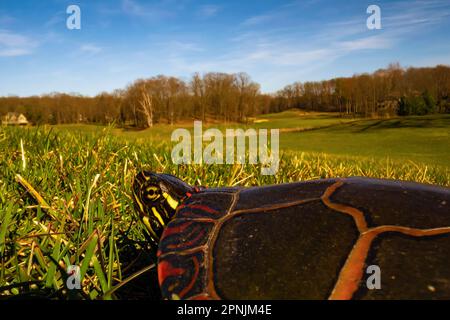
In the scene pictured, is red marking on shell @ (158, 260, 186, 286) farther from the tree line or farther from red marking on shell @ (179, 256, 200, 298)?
the tree line

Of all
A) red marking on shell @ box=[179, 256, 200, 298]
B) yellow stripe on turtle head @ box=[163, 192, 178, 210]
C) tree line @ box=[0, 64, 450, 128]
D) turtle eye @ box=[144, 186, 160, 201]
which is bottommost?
red marking on shell @ box=[179, 256, 200, 298]

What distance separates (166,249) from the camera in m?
1.18

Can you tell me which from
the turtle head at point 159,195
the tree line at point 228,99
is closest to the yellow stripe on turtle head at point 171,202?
the turtle head at point 159,195

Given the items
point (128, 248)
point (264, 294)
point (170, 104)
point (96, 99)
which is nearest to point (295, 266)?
point (264, 294)

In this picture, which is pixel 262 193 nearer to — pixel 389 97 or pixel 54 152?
pixel 54 152

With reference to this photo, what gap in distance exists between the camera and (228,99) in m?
55.5

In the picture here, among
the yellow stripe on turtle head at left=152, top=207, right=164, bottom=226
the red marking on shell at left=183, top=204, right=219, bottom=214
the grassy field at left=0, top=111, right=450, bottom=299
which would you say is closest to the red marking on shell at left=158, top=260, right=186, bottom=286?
the grassy field at left=0, top=111, right=450, bottom=299

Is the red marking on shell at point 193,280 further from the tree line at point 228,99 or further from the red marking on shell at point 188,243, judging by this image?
the tree line at point 228,99

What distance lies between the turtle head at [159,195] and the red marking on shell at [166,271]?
35 cm

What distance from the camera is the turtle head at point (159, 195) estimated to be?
1.44 metres

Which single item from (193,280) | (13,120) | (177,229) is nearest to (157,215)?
(177,229)

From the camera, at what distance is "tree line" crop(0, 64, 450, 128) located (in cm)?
4131

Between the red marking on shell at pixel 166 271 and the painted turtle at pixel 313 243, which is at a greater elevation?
the painted turtle at pixel 313 243
